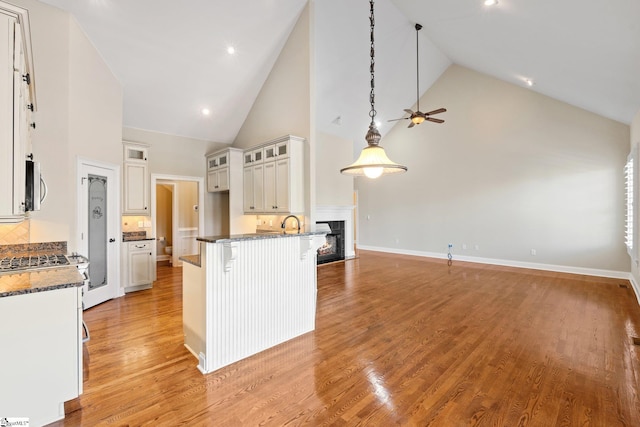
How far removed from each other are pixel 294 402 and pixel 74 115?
4.33 meters

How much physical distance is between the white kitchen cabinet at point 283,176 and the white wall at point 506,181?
4.98m

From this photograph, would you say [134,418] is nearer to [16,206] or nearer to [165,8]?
[16,206]

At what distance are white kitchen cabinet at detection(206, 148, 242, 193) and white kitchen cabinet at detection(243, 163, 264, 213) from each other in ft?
0.98

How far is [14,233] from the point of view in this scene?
3115 mm

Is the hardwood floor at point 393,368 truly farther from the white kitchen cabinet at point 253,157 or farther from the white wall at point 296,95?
the white kitchen cabinet at point 253,157

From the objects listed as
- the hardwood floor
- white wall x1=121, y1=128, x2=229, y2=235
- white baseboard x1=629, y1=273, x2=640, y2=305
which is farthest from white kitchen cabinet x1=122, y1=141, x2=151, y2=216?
white baseboard x1=629, y1=273, x2=640, y2=305

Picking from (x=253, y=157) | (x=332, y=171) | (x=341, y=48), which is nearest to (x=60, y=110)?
(x=253, y=157)

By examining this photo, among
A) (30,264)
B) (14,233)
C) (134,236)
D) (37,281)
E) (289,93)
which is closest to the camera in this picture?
(37,281)

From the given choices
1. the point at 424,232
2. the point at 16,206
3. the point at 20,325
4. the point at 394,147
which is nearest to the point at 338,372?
the point at 20,325

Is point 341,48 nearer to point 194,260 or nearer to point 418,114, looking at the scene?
point 418,114

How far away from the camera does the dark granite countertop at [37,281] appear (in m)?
1.74

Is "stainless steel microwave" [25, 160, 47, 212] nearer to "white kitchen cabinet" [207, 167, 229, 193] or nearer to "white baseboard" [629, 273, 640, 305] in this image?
"white kitchen cabinet" [207, 167, 229, 193]

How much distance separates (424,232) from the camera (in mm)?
8656

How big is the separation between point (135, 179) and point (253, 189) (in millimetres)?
2206
